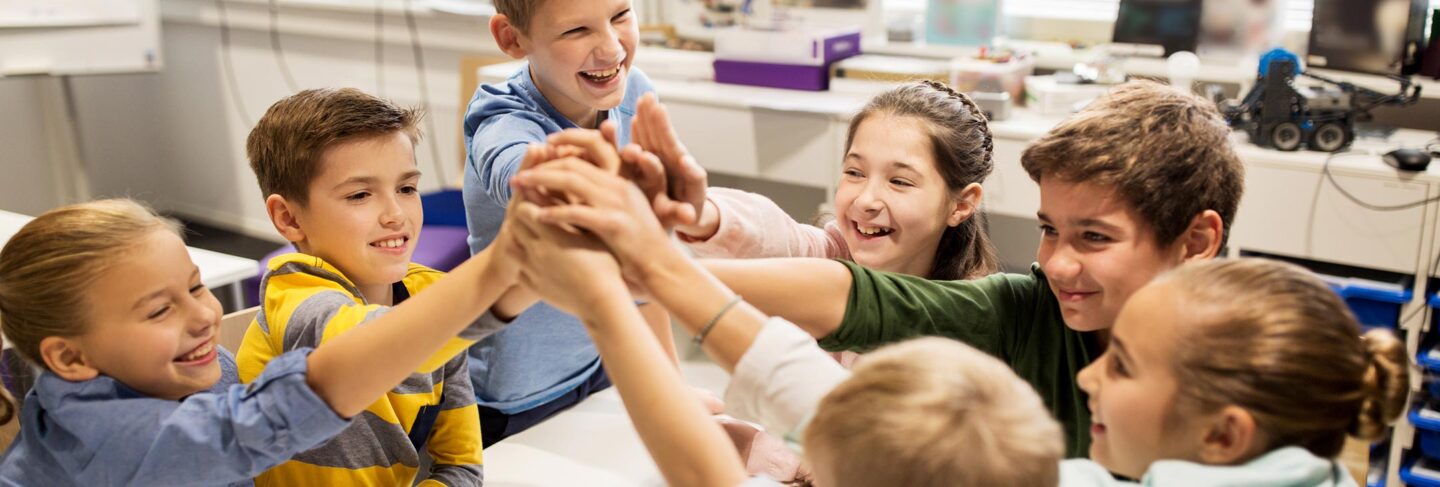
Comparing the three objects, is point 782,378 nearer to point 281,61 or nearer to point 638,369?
point 638,369

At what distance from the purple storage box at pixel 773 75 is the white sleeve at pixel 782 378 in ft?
8.40

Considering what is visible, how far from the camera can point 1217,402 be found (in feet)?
3.15

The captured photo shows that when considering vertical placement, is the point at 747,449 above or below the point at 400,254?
below

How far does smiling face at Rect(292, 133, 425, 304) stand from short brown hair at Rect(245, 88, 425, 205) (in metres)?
0.01

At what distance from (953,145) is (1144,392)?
0.72m

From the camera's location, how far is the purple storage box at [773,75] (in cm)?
354

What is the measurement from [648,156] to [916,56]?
278 cm

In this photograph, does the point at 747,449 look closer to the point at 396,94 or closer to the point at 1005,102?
the point at 1005,102

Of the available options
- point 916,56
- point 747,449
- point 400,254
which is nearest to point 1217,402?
A: point 747,449

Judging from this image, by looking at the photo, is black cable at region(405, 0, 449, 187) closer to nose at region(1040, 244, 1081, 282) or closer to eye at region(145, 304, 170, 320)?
eye at region(145, 304, 170, 320)

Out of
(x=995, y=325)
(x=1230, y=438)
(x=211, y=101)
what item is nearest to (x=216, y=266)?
(x=995, y=325)

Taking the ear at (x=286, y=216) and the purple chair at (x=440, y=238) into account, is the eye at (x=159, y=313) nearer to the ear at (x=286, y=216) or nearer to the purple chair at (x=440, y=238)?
the ear at (x=286, y=216)

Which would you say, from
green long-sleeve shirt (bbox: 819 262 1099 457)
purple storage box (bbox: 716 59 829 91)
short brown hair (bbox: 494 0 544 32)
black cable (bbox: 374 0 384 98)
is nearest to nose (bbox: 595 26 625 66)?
short brown hair (bbox: 494 0 544 32)

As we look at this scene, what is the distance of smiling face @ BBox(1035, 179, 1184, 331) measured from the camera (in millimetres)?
1293
